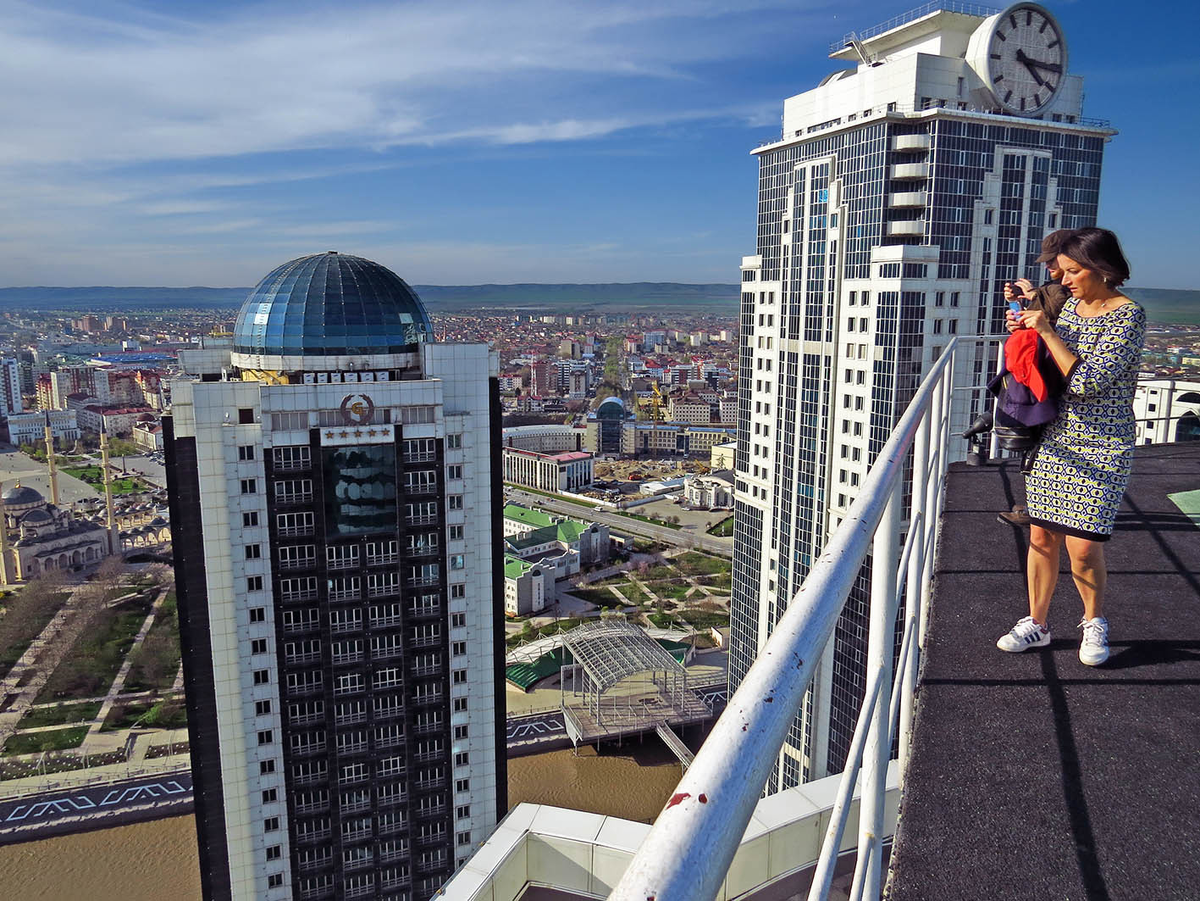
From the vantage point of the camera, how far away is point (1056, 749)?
169 cm

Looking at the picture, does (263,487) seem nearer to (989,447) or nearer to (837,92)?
(989,447)

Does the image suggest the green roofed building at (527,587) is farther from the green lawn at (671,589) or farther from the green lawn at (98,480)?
the green lawn at (98,480)

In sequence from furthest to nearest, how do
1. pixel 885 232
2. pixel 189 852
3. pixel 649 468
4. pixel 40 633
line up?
pixel 649 468 < pixel 40 633 < pixel 189 852 < pixel 885 232

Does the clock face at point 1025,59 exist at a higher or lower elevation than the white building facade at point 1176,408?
higher

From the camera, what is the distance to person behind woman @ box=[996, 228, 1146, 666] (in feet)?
7.11

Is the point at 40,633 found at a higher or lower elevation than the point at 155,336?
lower

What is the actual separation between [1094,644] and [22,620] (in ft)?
106

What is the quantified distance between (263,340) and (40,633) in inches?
891

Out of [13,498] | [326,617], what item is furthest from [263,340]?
[13,498]

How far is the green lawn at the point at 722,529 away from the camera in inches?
1484

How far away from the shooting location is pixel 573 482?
46.8 metres

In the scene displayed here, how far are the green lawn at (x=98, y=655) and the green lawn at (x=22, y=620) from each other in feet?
5.23

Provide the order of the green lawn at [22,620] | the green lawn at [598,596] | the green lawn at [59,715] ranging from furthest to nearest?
the green lawn at [598,596]
the green lawn at [22,620]
the green lawn at [59,715]

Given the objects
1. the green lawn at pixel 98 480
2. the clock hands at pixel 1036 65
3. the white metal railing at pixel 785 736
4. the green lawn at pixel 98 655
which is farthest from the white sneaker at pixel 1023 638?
the green lawn at pixel 98 480
